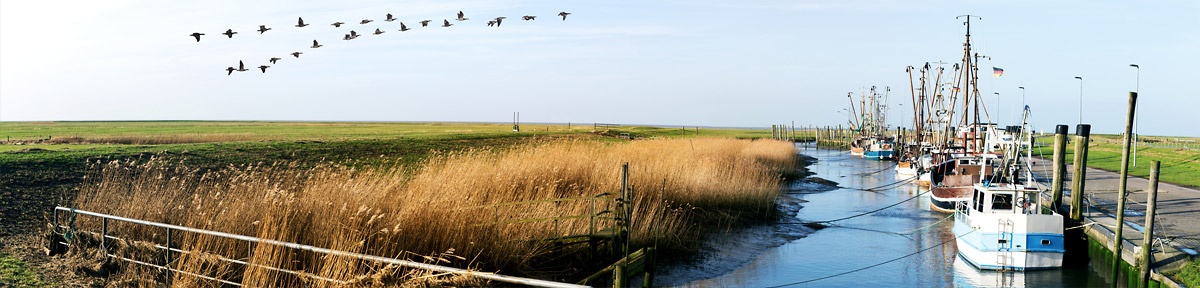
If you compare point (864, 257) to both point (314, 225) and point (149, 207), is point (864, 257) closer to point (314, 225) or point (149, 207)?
point (314, 225)

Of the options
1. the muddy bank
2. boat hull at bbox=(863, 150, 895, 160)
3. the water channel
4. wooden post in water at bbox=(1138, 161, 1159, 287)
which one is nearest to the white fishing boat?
the water channel

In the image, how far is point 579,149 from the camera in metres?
27.2

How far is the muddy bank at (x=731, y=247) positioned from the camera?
59.7 ft

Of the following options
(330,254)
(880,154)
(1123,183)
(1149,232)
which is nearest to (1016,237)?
(1123,183)

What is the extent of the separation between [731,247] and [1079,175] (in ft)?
31.8

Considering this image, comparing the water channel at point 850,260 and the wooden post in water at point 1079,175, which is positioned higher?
the wooden post in water at point 1079,175

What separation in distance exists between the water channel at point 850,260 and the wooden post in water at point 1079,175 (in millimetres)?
2300

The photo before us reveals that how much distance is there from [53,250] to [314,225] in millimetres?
6187

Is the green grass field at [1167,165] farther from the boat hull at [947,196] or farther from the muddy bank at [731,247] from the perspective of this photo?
the muddy bank at [731,247]

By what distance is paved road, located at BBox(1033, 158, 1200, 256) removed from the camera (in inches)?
783

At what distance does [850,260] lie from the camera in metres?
21.3

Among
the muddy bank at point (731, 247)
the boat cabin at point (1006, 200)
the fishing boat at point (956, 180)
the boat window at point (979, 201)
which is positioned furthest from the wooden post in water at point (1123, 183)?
the fishing boat at point (956, 180)

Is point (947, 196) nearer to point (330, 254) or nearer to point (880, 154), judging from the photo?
point (330, 254)

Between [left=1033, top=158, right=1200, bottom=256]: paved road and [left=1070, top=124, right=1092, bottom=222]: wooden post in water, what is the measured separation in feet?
3.96
